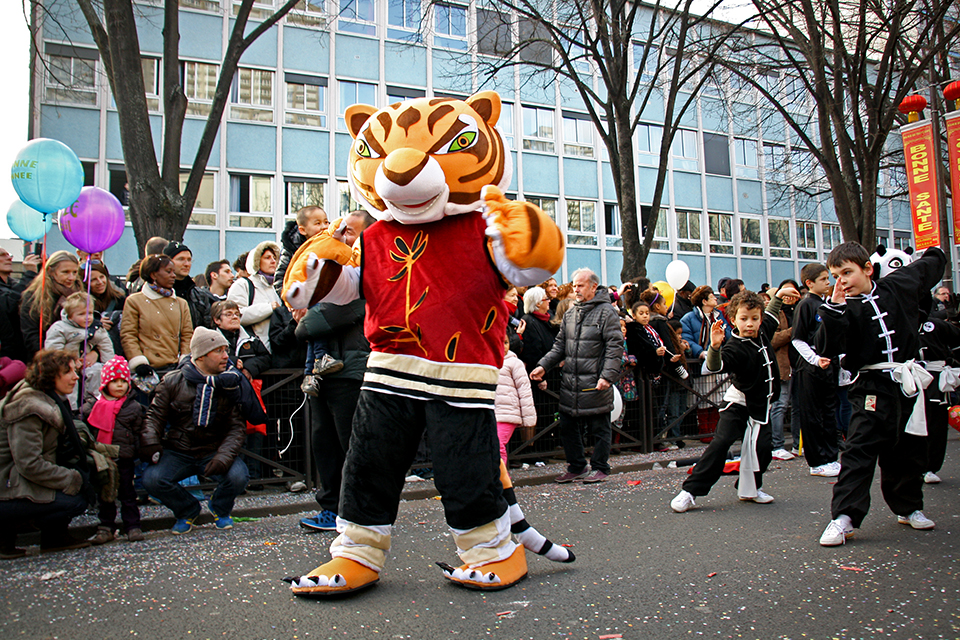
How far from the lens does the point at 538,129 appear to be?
26.7 meters

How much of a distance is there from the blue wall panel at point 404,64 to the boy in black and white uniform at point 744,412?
20387mm

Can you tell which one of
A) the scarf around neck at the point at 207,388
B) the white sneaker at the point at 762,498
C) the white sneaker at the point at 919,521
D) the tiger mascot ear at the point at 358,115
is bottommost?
the white sneaker at the point at 762,498

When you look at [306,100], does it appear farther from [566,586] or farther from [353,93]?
[566,586]

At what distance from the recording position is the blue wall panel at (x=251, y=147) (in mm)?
21906

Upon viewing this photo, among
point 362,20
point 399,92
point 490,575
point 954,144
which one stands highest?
point 362,20

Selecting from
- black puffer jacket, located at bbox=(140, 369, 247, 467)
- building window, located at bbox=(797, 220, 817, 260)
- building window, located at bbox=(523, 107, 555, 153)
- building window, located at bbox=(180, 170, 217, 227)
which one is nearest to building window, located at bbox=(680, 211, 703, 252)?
building window, located at bbox=(797, 220, 817, 260)

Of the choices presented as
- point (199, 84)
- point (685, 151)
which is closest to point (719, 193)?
point (685, 151)

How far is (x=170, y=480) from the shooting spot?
17.1 ft

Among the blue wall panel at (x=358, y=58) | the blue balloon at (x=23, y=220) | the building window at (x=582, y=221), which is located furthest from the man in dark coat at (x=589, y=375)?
the building window at (x=582, y=221)

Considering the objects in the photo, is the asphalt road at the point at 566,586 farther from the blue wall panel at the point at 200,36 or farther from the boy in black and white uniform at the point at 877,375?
the blue wall panel at the point at 200,36

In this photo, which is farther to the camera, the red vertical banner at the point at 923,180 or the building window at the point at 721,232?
the building window at the point at 721,232

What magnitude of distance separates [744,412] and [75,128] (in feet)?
66.6

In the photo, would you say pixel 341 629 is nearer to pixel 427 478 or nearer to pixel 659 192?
pixel 427 478

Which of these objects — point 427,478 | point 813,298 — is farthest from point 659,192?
point 427,478
